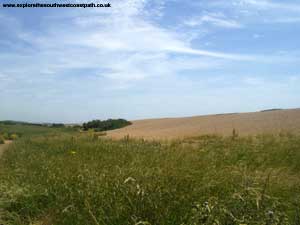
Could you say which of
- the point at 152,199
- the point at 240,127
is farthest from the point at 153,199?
the point at 240,127

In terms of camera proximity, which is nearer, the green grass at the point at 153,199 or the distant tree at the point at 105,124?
the green grass at the point at 153,199

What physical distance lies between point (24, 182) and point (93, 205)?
2.65 metres

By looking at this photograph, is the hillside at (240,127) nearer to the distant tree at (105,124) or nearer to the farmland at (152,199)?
the distant tree at (105,124)

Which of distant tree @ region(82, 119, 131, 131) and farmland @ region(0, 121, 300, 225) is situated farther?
distant tree @ region(82, 119, 131, 131)

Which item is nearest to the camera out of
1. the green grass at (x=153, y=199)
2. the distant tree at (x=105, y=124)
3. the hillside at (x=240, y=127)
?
the green grass at (x=153, y=199)

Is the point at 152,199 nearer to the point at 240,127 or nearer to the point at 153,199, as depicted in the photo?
the point at 153,199

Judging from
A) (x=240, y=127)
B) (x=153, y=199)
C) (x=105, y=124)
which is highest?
(x=105, y=124)

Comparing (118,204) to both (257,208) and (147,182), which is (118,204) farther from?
(257,208)

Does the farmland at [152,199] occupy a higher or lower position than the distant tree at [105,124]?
lower

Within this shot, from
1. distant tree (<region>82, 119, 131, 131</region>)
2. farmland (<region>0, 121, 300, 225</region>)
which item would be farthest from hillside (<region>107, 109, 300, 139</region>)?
farmland (<region>0, 121, 300, 225</region>)

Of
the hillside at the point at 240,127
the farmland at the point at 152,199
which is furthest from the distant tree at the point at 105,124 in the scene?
the farmland at the point at 152,199

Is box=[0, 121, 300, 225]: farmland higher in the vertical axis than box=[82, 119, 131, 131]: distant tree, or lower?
lower

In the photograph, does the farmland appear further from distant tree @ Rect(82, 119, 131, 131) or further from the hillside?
distant tree @ Rect(82, 119, 131, 131)

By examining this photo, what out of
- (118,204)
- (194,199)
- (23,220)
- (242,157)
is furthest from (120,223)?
(242,157)
